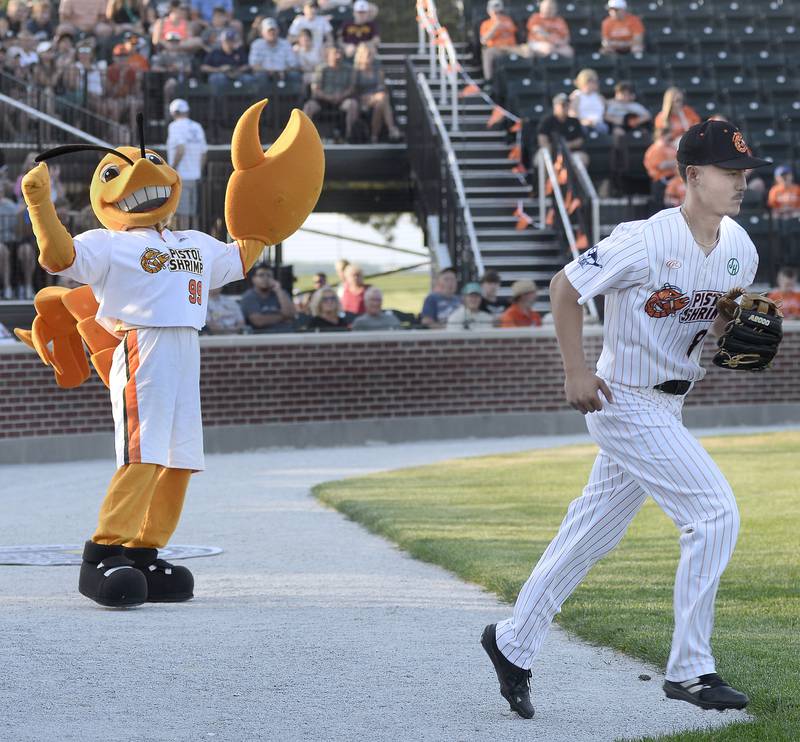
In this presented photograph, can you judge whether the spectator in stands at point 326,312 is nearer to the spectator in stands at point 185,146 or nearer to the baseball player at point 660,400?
the spectator in stands at point 185,146

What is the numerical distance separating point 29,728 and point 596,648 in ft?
7.32

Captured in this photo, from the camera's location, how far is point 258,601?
7.06 metres

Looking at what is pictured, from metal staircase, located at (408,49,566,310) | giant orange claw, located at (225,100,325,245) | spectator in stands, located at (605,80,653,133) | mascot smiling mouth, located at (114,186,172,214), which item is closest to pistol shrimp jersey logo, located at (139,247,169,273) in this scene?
mascot smiling mouth, located at (114,186,172,214)

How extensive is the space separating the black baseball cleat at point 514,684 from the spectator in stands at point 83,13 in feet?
60.2

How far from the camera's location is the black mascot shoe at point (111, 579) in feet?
22.6

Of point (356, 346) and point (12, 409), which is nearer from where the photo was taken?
point (12, 409)

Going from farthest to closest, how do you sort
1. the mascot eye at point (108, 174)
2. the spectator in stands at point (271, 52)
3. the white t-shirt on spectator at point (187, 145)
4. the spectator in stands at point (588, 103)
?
the spectator in stands at point (271, 52), the spectator in stands at point (588, 103), the white t-shirt on spectator at point (187, 145), the mascot eye at point (108, 174)

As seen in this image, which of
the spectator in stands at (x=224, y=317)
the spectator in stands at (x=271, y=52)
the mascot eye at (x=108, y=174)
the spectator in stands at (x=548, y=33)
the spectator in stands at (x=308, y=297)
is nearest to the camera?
the mascot eye at (x=108, y=174)

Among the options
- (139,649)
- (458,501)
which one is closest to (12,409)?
(458,501)

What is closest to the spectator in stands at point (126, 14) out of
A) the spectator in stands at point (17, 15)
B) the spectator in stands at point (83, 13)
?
the spectator in stands at point (83, 13)

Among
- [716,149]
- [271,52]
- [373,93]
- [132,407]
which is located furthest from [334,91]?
[716,149]

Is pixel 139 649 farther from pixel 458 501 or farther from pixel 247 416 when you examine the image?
pixel 247 416

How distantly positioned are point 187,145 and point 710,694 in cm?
1425

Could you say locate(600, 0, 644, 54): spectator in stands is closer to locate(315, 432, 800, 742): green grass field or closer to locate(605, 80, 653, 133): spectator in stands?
locate(605, 80, 653, 133): spectator in stands
